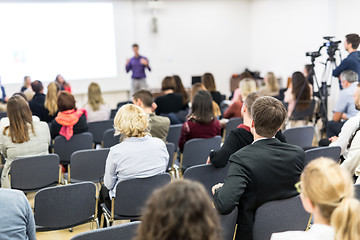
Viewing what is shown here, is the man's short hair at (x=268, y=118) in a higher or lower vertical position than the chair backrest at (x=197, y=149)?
higher

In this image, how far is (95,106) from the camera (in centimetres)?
581

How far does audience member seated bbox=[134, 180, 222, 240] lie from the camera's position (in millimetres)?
1070

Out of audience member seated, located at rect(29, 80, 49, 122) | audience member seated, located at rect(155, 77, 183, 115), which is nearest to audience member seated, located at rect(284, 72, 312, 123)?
audience member seated, located at rect(155, 77, 183, 115)

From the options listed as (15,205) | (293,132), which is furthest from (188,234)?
(293,132)

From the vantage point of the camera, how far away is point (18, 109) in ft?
12.5

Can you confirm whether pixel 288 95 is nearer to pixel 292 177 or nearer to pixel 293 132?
pixel 293 132

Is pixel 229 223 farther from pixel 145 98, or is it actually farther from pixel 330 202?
pixel 145 98

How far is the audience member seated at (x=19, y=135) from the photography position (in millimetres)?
3810

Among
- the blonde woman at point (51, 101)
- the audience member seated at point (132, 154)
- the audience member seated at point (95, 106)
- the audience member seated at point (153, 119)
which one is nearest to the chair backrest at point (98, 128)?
the audience member seated at point (95, 106)

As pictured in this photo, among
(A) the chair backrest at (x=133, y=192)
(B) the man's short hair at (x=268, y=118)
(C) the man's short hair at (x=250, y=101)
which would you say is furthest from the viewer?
(C) the man's short hair at (x=250, y=101)

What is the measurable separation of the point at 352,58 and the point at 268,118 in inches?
155

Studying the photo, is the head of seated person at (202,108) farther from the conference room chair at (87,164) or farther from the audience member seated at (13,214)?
the audience member seated at (13,214)

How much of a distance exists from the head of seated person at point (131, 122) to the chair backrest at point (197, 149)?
104cm

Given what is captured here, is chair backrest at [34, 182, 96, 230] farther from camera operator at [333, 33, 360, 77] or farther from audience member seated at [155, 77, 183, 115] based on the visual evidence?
camera operator at [333, 33, 360, 77]
